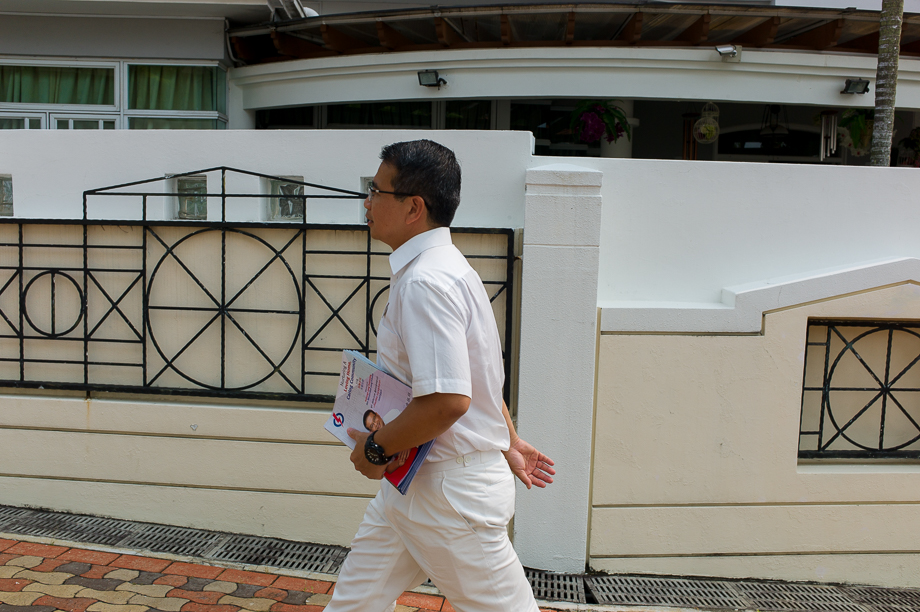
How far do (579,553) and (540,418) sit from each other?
0.77 m

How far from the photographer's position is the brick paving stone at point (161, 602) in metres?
3.02

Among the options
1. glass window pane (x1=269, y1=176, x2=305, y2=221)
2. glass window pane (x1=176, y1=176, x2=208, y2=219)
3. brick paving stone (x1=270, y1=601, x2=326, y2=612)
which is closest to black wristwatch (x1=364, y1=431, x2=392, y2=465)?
brick paving stone (x1=270, y1=601, x2=326, y2=612)

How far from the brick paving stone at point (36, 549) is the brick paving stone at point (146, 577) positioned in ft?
1.73

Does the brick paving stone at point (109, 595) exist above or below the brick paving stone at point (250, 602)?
above

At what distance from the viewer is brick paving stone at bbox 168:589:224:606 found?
3102mm

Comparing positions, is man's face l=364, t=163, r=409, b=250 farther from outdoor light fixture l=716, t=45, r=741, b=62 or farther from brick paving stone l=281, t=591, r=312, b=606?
outdoor light fixture l=716, t=45, r=741, b=62

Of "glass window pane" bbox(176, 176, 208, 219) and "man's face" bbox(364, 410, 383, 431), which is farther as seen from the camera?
"glass window pane" bbox(176, 176, 208, 219)

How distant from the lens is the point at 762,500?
140 inches

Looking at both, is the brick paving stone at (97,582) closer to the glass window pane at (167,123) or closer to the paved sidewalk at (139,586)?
the paved sidewalk at (139,586)

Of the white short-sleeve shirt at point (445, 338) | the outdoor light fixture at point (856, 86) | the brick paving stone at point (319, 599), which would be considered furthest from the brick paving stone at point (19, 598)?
the outdoor light fixture at point (856, 86)

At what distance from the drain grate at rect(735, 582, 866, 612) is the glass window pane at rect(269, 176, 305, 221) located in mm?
3232

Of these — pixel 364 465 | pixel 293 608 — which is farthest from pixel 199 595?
pixel 364 465

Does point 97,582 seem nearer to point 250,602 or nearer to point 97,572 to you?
point 97,572

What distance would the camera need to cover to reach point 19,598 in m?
3.00
